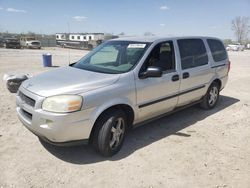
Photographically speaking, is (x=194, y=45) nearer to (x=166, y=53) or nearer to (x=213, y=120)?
(x=166, y=53)

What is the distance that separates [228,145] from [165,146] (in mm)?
1091

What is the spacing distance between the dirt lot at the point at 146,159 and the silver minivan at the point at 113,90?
0.36 meters

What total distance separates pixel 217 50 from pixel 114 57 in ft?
9.43

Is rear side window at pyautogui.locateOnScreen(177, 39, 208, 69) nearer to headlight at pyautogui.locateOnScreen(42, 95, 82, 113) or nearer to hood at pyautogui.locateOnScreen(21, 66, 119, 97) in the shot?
hood at pyautogui.locateOnScreen(21, 66, 119, 97)

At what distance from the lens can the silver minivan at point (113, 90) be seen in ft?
10.3

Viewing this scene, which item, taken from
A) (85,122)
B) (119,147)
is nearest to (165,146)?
(119,147)

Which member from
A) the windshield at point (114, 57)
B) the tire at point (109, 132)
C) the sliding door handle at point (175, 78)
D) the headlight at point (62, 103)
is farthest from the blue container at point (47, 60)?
the headlight at point (62, 103)

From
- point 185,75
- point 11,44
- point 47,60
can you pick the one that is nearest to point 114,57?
point 185,75

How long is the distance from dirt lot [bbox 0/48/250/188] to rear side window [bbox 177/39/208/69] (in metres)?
1.25

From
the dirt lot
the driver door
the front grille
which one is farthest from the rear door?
the front grille

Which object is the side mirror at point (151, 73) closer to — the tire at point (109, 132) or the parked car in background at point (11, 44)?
the tire at point (109, 132)

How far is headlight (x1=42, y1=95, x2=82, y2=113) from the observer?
306 cm

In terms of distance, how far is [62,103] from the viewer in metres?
3.06

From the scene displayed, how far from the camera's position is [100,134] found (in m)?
3.43
